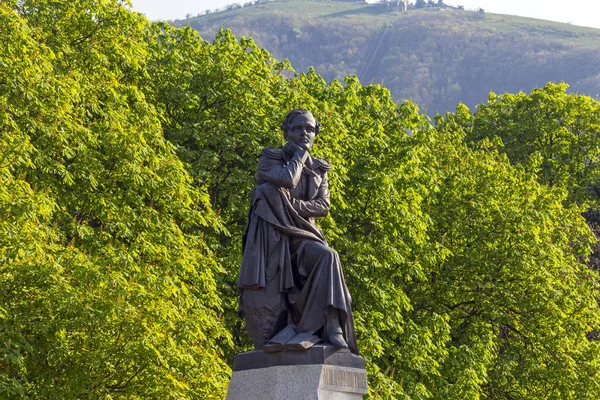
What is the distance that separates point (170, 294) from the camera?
21.1 meters

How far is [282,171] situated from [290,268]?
1.08 metres

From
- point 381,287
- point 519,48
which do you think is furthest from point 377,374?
point 519,48

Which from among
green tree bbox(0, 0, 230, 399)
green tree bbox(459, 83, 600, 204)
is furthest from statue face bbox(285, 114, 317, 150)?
green tree bbox(459, 83, 600, 204)

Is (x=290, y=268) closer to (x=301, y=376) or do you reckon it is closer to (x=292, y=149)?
(x=301, y=376)

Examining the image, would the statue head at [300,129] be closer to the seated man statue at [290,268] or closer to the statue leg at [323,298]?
the seated man statue at [290,268]

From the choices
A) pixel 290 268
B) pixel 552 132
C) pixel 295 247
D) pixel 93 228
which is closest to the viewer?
pixel 290 268

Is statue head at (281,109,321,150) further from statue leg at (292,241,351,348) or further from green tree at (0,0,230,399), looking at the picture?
green tree at (0,0,230,399)

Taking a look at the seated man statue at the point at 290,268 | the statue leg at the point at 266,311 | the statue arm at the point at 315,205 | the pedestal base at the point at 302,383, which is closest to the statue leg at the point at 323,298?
the seated man statue at the point at 290,268

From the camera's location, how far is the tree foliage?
19.8 metres

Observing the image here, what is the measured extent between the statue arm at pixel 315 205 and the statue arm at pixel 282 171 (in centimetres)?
22

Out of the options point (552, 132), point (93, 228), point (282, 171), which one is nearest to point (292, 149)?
point (282, 171)

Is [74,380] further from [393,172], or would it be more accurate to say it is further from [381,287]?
[393,172]

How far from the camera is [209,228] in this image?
25.6 metres

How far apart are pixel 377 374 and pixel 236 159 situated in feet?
19.7
